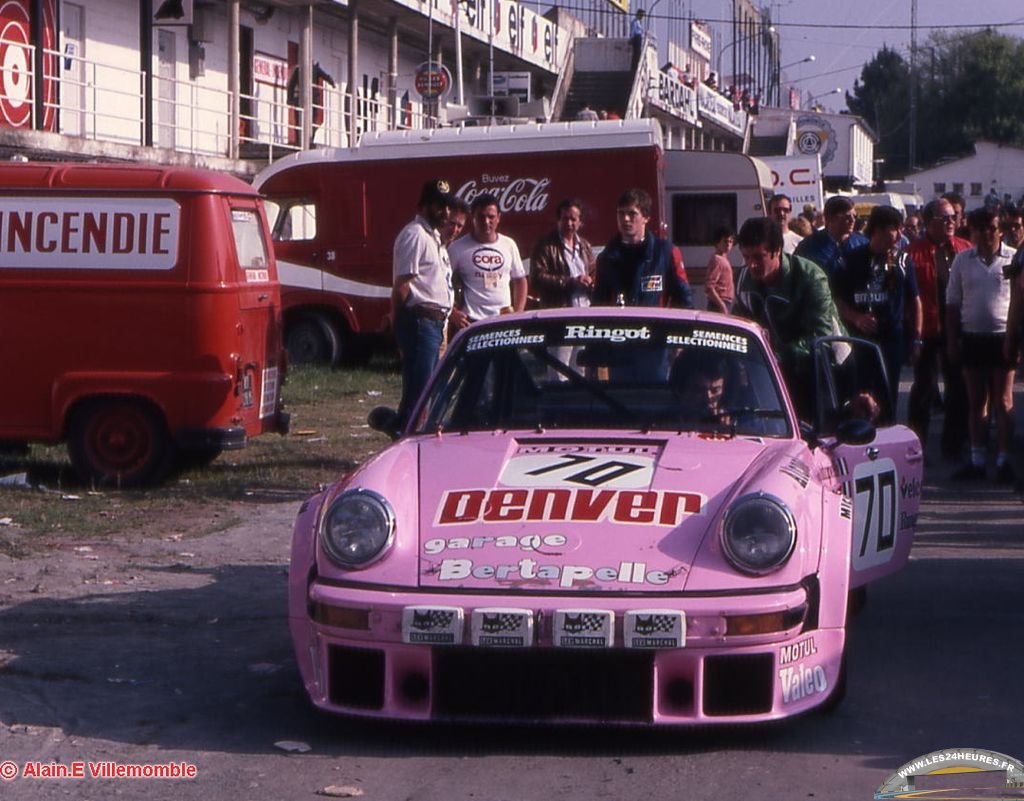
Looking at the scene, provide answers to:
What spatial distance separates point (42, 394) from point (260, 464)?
184 centimetres

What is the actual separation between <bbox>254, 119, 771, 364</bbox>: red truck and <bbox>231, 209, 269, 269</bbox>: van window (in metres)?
8.09

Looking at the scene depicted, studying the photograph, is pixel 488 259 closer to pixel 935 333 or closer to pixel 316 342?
pixel 935 333

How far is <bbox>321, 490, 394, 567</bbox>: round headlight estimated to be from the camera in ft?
17.1

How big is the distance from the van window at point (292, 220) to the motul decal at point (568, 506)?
14.8 m

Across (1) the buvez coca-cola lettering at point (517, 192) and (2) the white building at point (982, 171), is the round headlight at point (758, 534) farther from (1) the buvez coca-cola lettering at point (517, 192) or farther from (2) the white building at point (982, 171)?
(2) the white building at point (982, 171)

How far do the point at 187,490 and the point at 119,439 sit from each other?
1.83ft

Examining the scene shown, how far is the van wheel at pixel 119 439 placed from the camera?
35.5 ft

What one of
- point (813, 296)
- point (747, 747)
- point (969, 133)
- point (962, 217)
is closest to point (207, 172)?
point (813, 296)

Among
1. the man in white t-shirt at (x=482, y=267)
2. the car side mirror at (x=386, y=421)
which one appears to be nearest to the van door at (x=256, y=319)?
the man in white t-shirt at (x=482, y=267)

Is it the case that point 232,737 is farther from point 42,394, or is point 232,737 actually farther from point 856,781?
point 42,394

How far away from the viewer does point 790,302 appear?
824cm

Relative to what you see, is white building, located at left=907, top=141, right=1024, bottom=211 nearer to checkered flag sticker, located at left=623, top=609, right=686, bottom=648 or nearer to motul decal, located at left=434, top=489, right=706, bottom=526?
motul decal, located at left=434, top=489, right=706, bottom=526

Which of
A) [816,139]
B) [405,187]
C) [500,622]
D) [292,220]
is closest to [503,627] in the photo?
[500,622]

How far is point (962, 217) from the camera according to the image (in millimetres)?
15664
